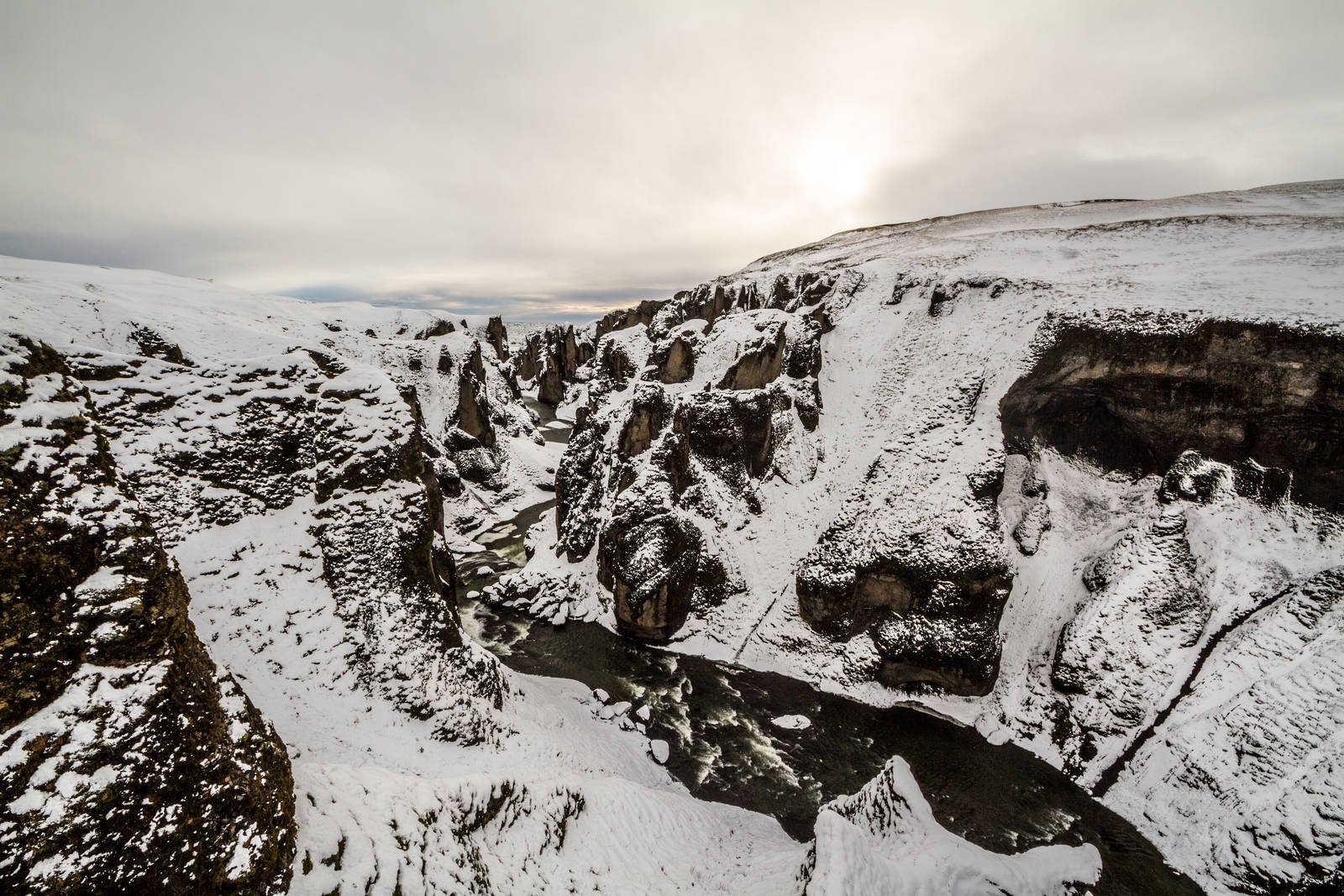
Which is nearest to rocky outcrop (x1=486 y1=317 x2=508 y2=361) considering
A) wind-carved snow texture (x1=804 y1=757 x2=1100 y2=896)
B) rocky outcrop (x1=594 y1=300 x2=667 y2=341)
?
rocky outcrop (x1=594 y1=300 x2=667 y2=341)

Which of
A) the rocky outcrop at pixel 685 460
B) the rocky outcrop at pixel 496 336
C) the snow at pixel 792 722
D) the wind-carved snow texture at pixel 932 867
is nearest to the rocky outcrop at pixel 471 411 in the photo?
the rocky outcrop at pixel 685 460

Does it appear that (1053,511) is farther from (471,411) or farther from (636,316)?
(636,316)

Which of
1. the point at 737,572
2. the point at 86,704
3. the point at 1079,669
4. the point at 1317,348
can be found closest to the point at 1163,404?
the point at 1317,348

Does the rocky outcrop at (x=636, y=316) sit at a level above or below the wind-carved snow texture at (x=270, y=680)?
above

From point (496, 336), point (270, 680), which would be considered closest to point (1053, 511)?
point (270, 680)

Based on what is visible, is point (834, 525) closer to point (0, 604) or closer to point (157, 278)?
point (0, 604)

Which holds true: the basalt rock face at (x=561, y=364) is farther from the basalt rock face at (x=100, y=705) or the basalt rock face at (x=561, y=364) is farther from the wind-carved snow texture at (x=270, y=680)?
the basalt rock face at (x=100, y=705)

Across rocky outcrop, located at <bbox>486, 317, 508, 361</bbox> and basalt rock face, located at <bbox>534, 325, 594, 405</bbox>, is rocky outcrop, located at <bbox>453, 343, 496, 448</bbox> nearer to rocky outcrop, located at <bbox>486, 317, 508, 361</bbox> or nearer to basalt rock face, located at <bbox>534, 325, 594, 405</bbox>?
rocky outcrop, located at <bbox>486, 317, 508, 361</bbox>
